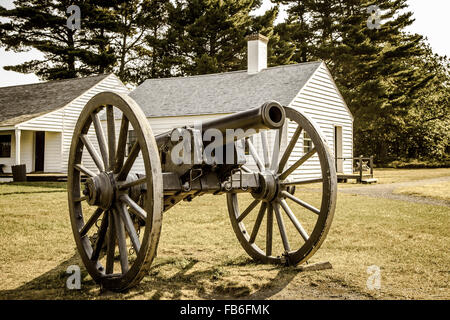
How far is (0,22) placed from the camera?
31.4m

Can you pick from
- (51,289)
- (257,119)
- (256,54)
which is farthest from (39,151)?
(257,119)

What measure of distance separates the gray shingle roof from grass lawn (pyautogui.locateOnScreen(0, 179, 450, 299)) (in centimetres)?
949

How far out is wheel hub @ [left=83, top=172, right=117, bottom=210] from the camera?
3689 mm

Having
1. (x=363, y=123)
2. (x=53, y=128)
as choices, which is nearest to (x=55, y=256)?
(x=53, y=128)

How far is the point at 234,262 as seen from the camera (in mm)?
4859

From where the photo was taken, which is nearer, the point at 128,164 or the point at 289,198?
the point at 128,164

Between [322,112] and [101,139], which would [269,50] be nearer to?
[322,112]

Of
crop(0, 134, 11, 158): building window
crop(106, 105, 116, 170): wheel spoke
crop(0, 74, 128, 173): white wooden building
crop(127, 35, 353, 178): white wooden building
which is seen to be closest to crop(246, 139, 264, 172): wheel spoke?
crop(106, 105, 116, 170): wheel spoke

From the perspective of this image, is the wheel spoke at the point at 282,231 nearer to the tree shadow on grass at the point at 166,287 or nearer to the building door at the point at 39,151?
the tree shadow on grass at the point at 166,287

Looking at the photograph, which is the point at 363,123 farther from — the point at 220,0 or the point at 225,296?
the point at 225,296

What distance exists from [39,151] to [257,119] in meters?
21.9

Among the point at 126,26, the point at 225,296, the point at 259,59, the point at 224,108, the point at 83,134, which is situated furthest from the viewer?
the point at 126,26

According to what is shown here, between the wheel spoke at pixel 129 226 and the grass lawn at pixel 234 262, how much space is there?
54cm

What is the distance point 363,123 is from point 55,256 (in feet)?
91.5
